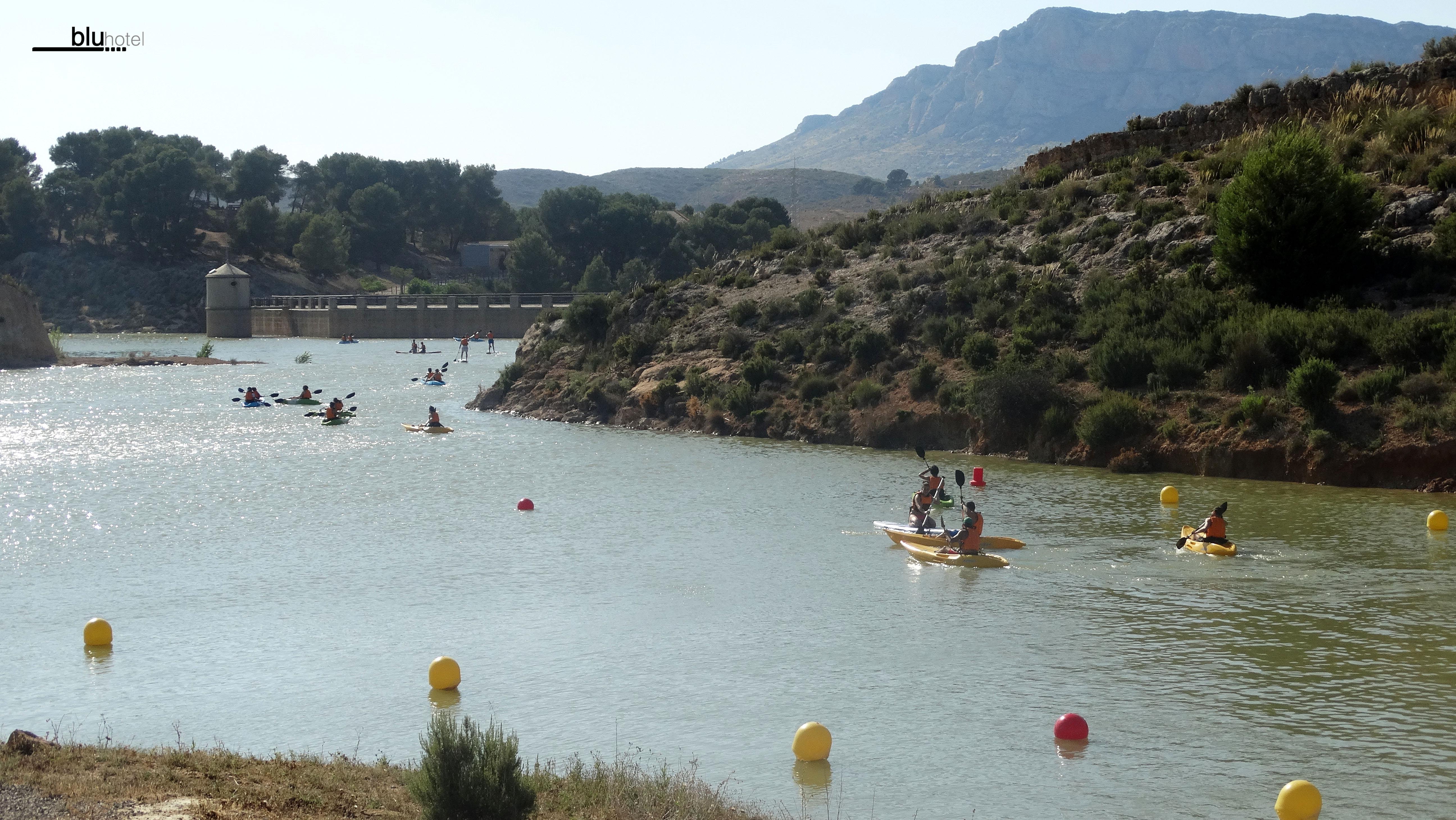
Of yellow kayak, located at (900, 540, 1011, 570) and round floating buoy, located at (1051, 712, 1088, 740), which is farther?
yellow kayak, located at (900, 540, 1011, 570)

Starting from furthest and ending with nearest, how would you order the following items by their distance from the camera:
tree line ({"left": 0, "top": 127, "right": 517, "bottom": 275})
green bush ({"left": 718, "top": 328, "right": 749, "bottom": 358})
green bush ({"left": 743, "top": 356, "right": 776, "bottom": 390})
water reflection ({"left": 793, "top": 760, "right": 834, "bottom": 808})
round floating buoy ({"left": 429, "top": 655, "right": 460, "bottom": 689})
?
tree line ({"left": 0, "top": 127, "right": 517, "bottom": 275}) < green bush ({"left": 718, "top": 328, "right": 749, "bottom": 358}) < green bush ({"left": 743, "top": 356, "right": 776, "bottom": 390}) < round floating buoy ({"left": 429, "top": 655, "right": 460, "bottom": 689}) < water reflection ({"left": 793, "top": 760, "right": 834, "bottom": 808})

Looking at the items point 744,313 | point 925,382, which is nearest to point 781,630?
point 925,382

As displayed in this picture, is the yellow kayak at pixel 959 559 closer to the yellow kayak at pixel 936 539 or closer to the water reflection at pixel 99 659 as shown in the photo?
the yellow kayak at pixel 936 539

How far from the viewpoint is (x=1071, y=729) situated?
12961 mm

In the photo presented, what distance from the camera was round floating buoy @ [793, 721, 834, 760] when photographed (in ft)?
40.8

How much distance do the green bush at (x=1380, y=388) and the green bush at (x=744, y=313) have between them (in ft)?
73.0

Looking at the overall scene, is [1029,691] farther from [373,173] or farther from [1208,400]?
[373,173]

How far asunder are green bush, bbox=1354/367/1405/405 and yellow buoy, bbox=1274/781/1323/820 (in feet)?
70.4

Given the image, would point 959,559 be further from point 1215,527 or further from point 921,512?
point 1215,527

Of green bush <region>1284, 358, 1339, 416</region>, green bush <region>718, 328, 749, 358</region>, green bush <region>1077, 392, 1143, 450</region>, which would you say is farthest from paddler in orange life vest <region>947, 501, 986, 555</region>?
green bush <region>718, 328, 749, 358</region>

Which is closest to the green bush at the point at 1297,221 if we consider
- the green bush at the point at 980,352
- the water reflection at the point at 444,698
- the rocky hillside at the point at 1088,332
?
the rocky hillside at the point at 1088,332

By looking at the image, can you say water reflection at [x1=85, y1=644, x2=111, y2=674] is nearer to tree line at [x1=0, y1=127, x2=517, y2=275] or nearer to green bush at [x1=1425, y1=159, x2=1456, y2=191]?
green bush at [x1=1425, y1=159, x2=1456, y2=191]

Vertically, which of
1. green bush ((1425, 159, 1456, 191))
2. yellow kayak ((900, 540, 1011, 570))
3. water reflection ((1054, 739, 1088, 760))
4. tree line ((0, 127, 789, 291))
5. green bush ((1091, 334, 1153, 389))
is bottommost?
water reflection ((1054, 739, 1088, 760))

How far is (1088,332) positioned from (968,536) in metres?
17.3
